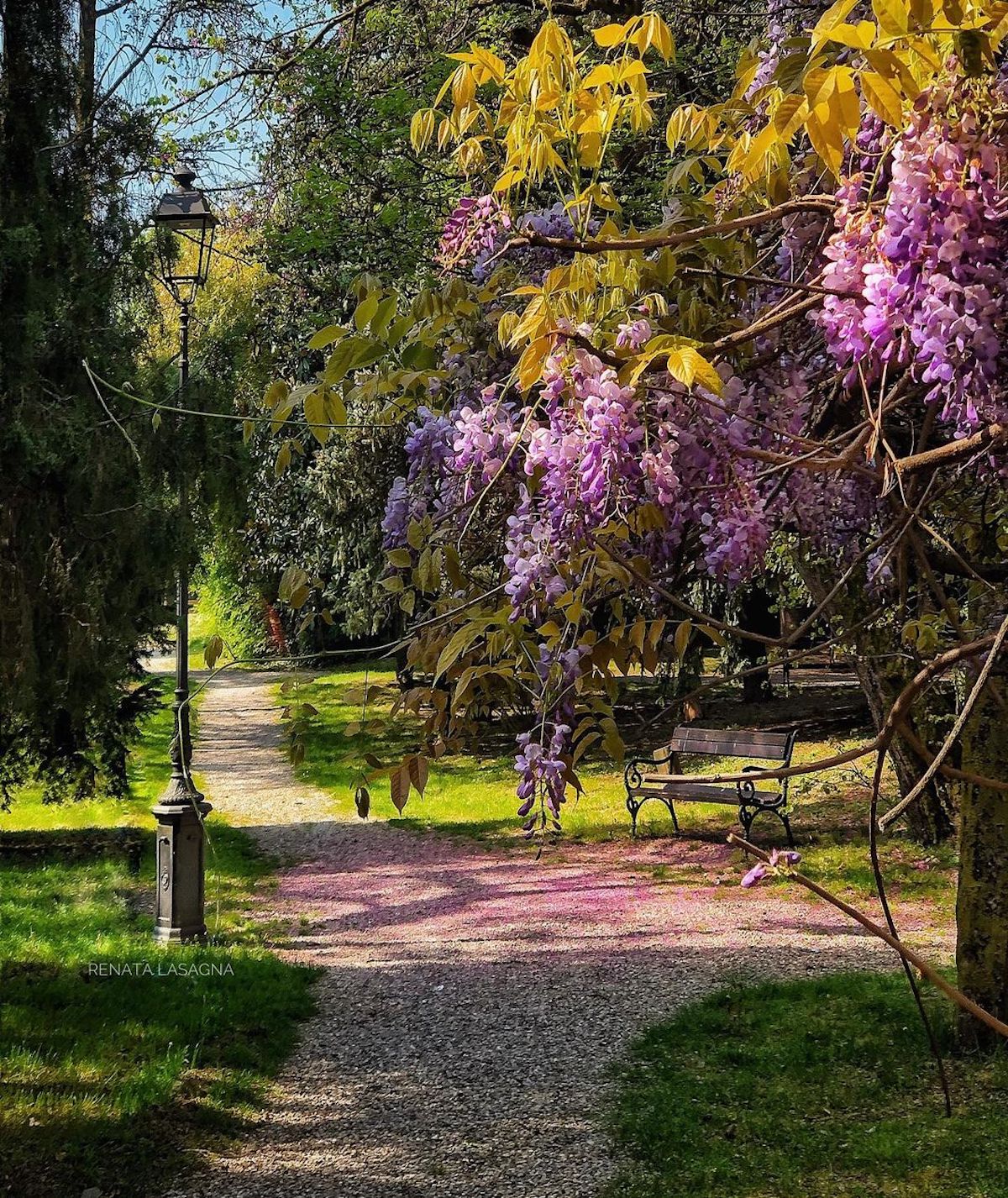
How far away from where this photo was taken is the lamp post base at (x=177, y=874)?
7.58 m

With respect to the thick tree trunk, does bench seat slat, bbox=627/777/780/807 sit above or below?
below

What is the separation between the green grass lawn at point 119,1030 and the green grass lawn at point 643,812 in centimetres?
139

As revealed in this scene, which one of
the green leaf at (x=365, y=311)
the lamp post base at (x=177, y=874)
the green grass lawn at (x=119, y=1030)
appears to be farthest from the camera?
the lamp post base at (x=177, y=874)

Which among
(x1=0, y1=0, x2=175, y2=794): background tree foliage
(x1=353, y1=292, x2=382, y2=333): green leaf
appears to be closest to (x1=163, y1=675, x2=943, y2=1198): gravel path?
(x1=0, y1=0, x2=175, y2=794): background tree foliage

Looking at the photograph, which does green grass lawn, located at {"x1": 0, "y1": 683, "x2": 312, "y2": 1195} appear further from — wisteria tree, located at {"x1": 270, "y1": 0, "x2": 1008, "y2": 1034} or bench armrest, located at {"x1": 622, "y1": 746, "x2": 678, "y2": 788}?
bench armrest, located at {"x1": 622, "y1": 746, "x2": 678, "y2": 788}

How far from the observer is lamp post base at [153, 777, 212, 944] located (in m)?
7.58

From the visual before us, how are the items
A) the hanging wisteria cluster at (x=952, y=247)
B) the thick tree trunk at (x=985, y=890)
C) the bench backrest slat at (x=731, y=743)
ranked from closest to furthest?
the hanging wisteria cluster at (x=952, y=247)
the thick tree trunk at (x=985, y=890)
the bench backrest slat at (x=731, y=743)

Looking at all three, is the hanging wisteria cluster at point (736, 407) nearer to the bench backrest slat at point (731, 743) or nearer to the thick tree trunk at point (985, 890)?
the thick tree trunk at point (985, 890)

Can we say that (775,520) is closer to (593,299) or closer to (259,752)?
(593,299)

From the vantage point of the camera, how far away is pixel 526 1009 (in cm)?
653

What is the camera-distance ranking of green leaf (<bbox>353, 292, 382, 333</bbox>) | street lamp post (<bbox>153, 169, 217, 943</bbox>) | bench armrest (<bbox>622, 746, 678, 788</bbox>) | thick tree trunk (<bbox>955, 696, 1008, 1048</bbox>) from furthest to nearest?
bench armrest (<bbox>622, 746, 678, 788</bbox>), street lamp post (<bbox>153, 169, 217, 943</bbox>), thick tree trunk (<bbox>955, 696, 1008, 1048</bbox>), green leaf (<bbox>353, 292, 382, 333</bbox>)

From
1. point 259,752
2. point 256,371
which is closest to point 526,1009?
point 256,371

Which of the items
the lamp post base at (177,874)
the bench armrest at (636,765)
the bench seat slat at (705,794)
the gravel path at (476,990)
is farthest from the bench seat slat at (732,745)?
the lamp post base at (177,874)

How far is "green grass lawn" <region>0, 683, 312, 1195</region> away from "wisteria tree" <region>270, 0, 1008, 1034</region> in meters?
2.26
